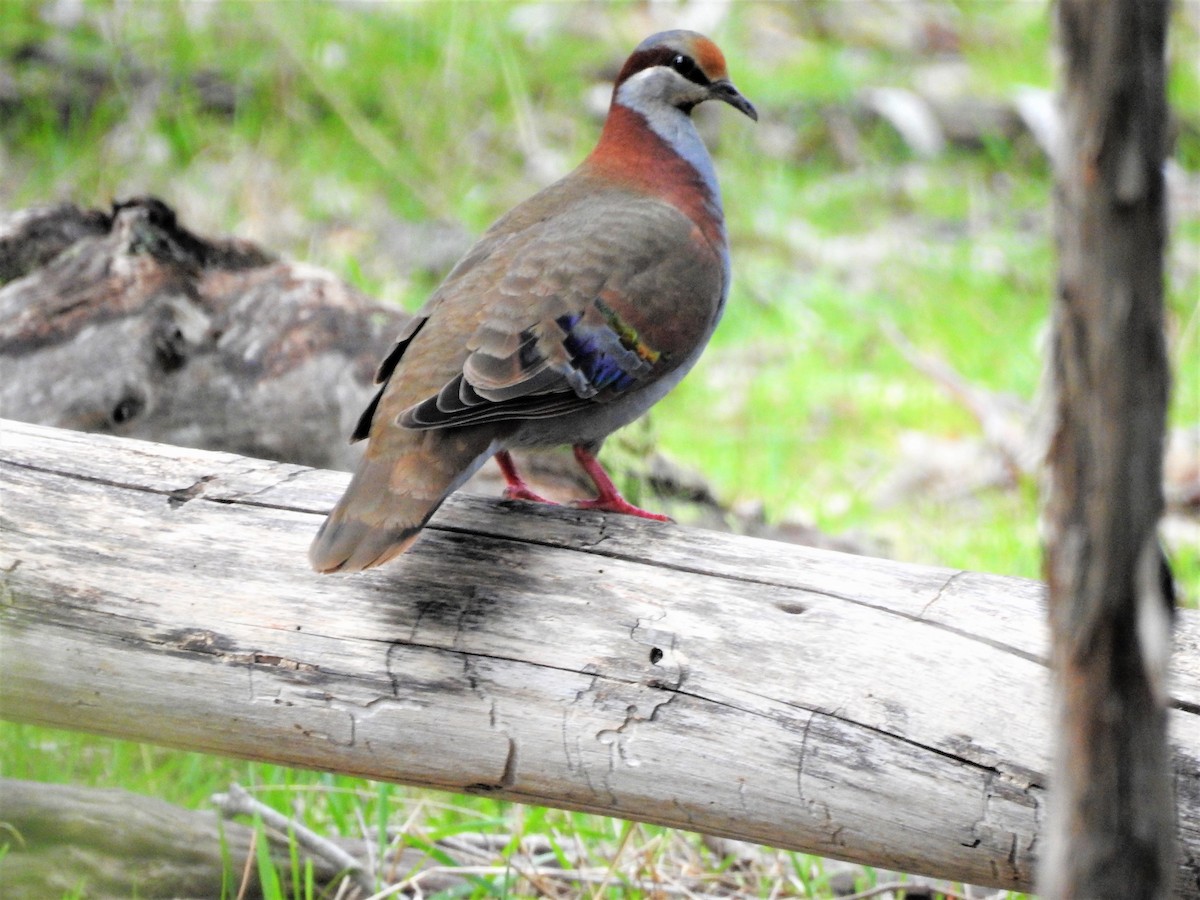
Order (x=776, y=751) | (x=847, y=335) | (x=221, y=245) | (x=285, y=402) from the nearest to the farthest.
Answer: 1. (x=776, y=751)
2. (x=285, y=402)
3. (x=221, y=245)
4. (x=847, y=335)

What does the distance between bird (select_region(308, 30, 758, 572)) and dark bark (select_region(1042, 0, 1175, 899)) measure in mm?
1140

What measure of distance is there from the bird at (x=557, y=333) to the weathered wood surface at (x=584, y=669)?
118mm

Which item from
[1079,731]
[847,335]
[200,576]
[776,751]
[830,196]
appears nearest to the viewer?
[1079,731]

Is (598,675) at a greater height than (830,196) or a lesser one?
lesser

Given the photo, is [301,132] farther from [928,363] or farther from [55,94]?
[928,363]

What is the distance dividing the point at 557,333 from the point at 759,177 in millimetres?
4693

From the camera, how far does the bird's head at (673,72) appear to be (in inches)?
123

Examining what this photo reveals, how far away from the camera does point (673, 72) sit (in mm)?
3139

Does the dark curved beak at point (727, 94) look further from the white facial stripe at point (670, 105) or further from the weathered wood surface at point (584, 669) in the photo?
the weathered wood surface at point (584, 669)

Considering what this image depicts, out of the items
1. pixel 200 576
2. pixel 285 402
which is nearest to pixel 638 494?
pixel 285 402

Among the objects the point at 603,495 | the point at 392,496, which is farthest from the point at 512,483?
the point at 392,496

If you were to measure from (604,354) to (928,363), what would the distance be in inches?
112

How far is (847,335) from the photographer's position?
5711 millimetres

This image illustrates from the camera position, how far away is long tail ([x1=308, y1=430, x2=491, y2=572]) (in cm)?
205
